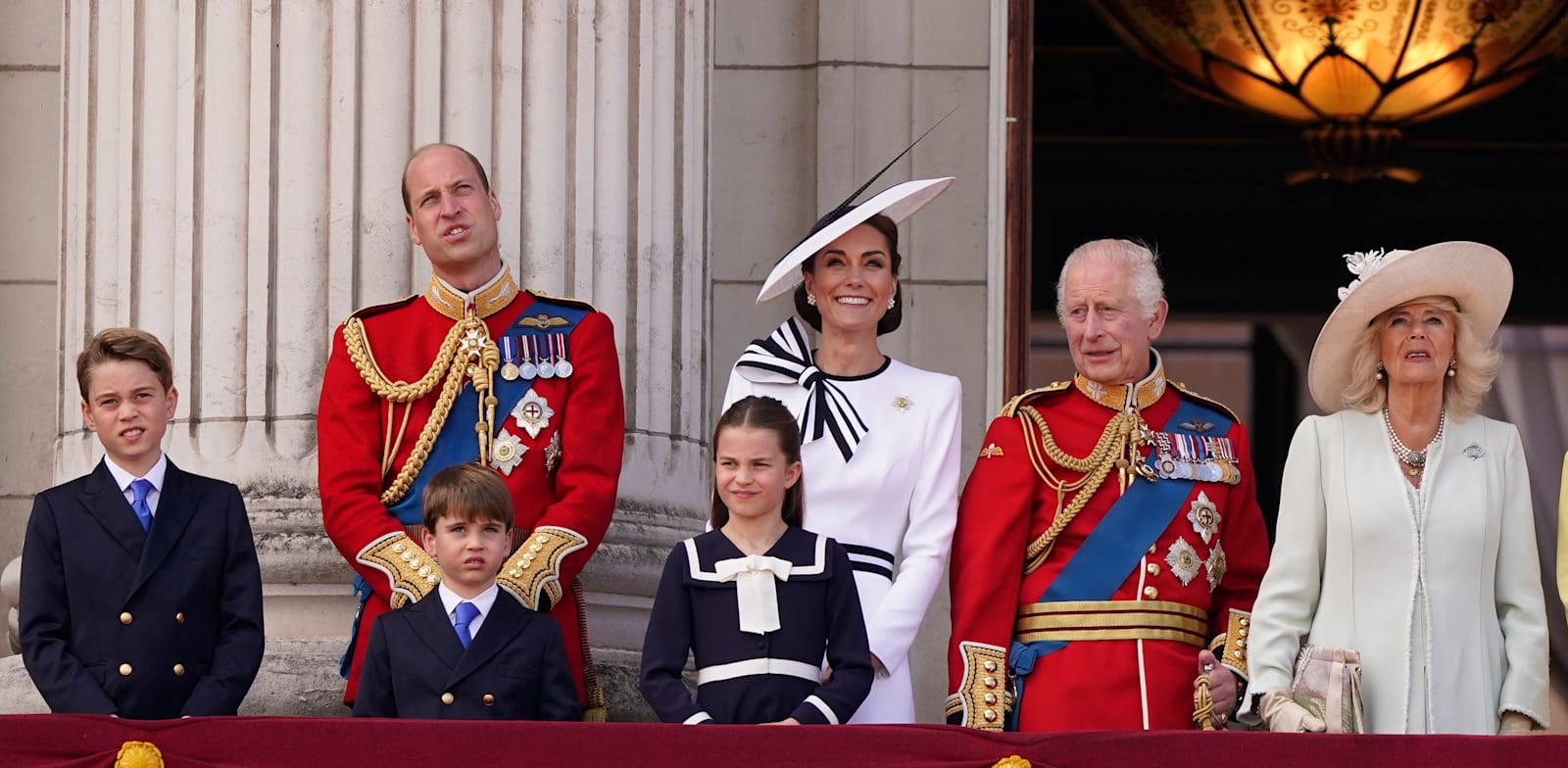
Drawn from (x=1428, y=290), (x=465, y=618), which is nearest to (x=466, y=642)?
(x=465, y=618)

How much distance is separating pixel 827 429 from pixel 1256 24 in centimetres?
560

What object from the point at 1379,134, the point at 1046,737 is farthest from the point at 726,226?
the point at 1379,134

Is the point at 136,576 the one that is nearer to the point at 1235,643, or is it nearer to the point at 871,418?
the point at 871,418

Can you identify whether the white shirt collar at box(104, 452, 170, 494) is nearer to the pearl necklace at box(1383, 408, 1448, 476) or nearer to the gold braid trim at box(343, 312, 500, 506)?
the gold braid trim at box(343, 312, 500, 506)

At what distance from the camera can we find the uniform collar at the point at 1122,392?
19.2ft

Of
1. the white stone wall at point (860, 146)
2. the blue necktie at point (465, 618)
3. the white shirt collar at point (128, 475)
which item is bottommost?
the blue necktie at point (465, 618)

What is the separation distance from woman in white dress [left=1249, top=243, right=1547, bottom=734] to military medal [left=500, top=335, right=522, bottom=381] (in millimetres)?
1612

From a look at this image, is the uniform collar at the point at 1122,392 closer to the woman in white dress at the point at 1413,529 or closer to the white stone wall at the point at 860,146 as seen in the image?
the woman in white dress at the point at 1413,529

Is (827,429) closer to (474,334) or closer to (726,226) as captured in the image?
(474,334)

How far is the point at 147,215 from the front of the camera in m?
6.70

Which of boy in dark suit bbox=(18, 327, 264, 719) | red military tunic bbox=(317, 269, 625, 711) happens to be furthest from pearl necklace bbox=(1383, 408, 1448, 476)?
boy in dark suit bbox=(18, 327, 264, 719)

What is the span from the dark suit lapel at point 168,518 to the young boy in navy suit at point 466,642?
1.45ft

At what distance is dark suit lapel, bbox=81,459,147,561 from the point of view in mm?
5438

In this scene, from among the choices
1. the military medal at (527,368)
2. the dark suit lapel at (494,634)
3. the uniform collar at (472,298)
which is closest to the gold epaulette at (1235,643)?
the dark suit lapel at (494,634)
